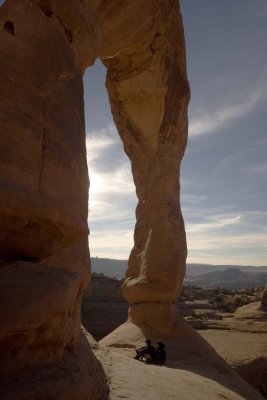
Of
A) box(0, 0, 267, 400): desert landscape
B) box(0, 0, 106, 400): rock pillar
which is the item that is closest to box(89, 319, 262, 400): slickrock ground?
box(0, 0, 267, 400): desert landscape

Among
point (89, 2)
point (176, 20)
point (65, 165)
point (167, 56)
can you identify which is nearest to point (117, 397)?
point (65, 165)

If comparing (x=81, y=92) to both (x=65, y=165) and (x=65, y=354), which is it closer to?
(x=65, y=165)

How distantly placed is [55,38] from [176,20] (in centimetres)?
682

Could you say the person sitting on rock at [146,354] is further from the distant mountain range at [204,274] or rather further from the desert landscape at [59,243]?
the distant mountain range at [204,274]

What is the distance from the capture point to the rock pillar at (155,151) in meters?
8.34

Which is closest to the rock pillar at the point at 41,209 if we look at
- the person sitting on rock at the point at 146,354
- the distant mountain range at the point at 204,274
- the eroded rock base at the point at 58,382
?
the eroded rock base at the point at 58,382

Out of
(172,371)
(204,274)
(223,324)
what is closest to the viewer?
(172,371)

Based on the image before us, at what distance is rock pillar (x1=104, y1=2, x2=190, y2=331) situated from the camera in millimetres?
8344

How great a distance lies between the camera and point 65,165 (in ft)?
10.7

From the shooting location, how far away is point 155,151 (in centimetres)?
927

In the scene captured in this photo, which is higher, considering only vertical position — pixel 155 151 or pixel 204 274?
pixel 155 151

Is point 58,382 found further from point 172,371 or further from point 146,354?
point 146,354

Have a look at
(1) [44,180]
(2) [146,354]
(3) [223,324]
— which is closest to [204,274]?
(3) [223,324]

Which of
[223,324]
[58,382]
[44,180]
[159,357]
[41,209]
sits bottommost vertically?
[223,324]
